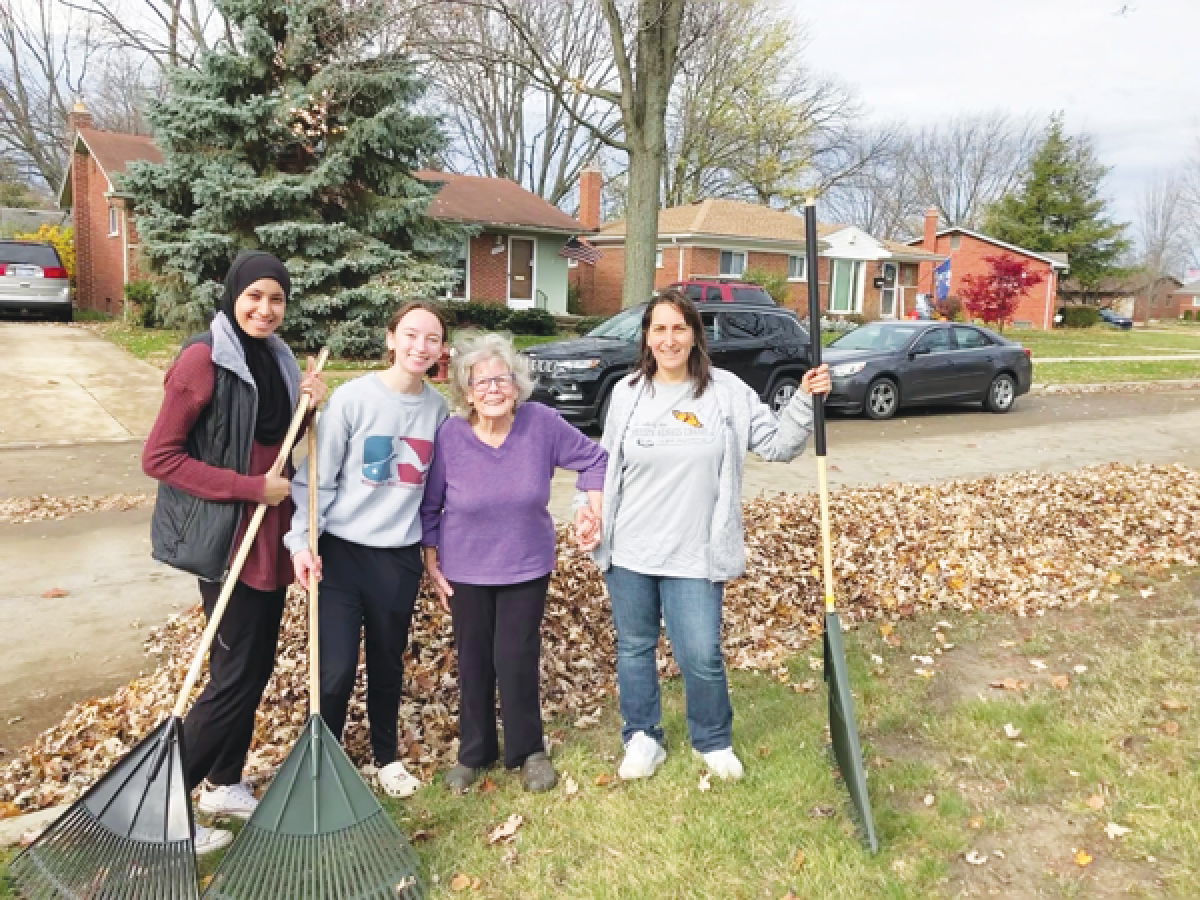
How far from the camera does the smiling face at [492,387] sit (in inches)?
129

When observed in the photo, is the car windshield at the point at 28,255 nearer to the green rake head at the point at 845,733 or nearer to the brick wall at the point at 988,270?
the green rake head at the point at 845,733

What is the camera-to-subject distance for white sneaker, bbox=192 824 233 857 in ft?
10.3

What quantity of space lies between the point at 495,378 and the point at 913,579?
371 centimetres

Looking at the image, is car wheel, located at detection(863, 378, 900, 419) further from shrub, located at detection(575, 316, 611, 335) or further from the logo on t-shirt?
shrub, located at detection(575, 316, 611, 335)

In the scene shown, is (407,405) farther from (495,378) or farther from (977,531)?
(977,531)

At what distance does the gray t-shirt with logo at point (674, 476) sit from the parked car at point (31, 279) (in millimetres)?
23455

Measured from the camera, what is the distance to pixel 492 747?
11.9 ft

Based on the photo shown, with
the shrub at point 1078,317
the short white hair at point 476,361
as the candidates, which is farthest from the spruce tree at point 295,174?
the shrub at point 1078,317

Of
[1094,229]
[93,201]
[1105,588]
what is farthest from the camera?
[1094,229]

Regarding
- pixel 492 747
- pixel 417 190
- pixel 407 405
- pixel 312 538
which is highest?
pixel 417 190

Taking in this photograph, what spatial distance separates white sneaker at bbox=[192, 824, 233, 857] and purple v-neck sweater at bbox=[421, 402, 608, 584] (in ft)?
3.70

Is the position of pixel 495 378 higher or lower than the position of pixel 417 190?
lower

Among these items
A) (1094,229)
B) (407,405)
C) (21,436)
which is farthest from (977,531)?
(1094,229)

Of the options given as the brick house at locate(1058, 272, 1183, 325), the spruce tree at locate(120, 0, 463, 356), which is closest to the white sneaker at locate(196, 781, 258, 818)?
the spruce tree at locate(120, 0, 463, 356)
